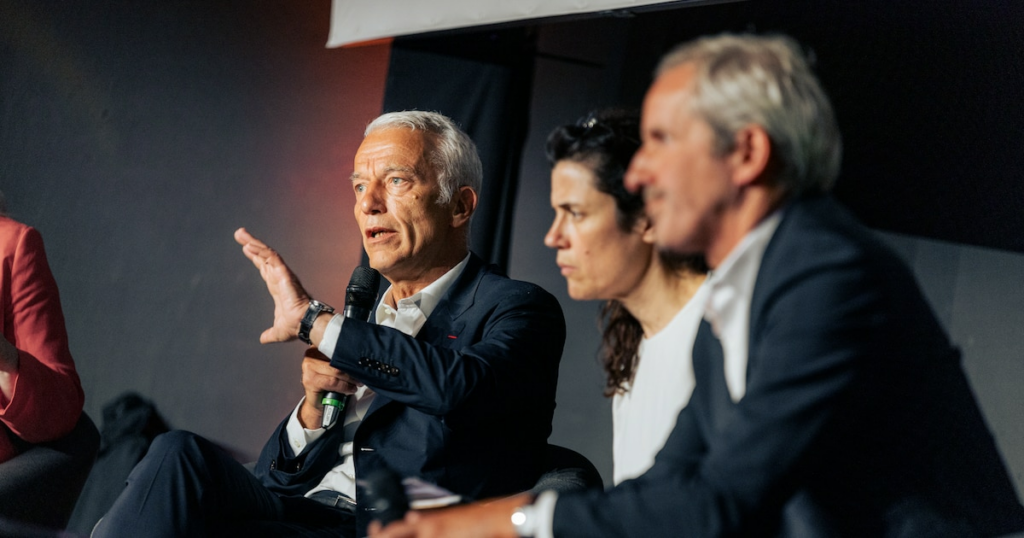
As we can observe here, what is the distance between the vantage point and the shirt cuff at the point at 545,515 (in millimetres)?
1092

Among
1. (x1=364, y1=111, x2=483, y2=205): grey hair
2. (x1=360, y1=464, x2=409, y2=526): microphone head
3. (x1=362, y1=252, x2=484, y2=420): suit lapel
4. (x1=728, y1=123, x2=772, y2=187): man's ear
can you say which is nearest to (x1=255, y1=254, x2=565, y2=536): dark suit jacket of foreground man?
(x1=362, y1=252, x2=484, y2=420): suit lapel

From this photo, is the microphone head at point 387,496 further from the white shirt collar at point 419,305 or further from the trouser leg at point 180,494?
the white shirt collar at point 419,305

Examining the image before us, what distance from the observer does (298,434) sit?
2.08 m

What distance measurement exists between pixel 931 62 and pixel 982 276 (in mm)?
680

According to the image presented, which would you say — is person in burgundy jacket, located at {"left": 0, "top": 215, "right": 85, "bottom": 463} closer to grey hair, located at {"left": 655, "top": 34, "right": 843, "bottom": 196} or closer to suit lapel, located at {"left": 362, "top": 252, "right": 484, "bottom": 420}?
suit lapel, located at {"left": 362, "top": 252, "right": 484, "bottom": 420}

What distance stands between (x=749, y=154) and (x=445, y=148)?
1.23 metres

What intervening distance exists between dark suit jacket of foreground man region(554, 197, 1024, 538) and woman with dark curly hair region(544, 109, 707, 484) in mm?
241

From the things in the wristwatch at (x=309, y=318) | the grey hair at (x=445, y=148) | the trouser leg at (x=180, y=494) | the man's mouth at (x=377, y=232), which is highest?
the grey hair at (x=445, y=148)

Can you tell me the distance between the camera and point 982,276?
2.64 m

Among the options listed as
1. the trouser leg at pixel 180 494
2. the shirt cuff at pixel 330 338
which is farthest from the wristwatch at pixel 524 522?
the trouser leg at pixel 180 494

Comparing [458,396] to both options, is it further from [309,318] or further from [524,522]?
[524,522]

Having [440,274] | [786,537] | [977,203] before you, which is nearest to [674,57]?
[786,537]

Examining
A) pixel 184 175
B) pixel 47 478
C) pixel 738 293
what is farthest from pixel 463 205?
pixel 184 175

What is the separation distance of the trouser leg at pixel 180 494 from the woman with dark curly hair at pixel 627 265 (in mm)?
891
